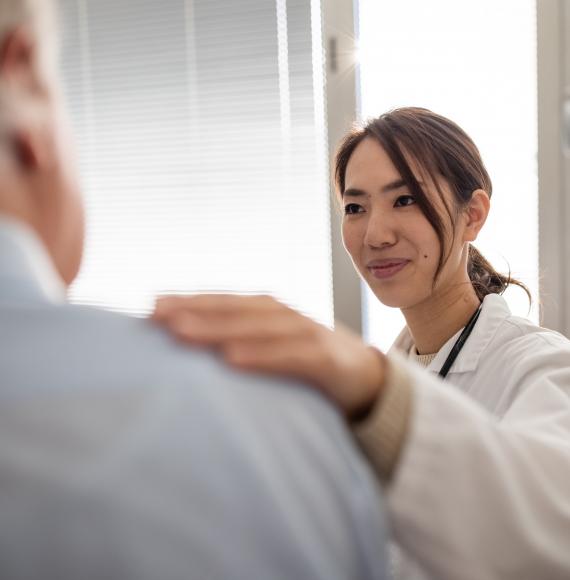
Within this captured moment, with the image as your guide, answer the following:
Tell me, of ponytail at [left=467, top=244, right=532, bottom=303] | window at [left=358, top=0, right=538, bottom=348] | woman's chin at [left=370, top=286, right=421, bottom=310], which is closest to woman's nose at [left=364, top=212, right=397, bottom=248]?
woman's chin at [left=370, top=286, right=421, bottom=310]

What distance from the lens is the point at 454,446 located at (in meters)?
0.53

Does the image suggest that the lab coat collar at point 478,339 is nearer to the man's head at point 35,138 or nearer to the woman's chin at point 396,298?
the woman's chin at point 396,298

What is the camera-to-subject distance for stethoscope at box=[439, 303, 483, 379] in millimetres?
1362

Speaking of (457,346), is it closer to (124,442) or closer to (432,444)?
(432,444)

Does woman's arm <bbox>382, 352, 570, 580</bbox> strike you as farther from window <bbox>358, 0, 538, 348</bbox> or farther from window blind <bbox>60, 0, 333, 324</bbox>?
window blind <bbox>60, 0, 333, 324</bbox>

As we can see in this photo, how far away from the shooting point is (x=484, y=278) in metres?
1.63

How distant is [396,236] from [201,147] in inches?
39.7

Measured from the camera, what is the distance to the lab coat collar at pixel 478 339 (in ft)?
4.30

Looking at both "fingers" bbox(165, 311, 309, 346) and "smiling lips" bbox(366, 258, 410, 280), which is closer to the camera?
"fingers" bbox(165, 311, 309, 346)

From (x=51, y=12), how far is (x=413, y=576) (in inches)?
32.0

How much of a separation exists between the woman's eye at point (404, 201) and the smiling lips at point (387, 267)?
128mm

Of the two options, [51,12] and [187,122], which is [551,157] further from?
[51,12]

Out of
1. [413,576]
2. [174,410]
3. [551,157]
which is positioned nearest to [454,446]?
[174,410]

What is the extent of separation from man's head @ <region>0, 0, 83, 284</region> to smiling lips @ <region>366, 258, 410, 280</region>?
1127 mm
